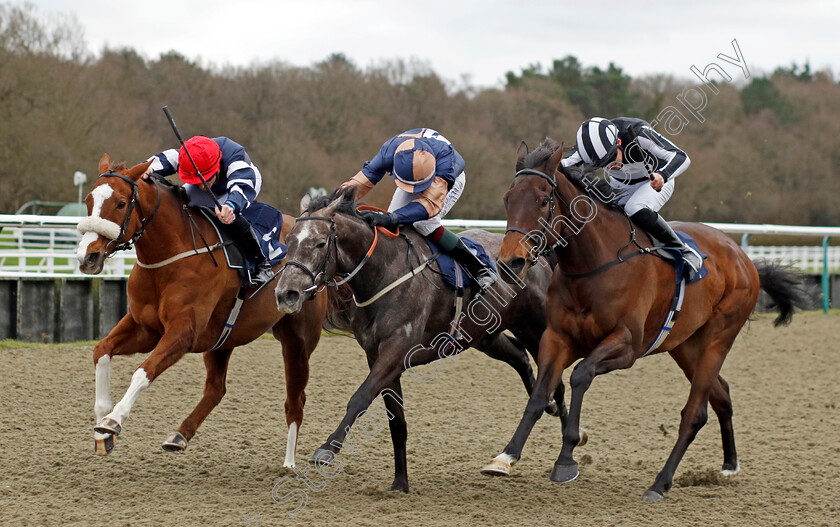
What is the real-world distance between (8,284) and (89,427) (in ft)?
8.90

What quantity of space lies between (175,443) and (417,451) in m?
1.51

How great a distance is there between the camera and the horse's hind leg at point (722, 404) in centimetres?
516

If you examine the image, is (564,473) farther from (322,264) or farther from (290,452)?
(290,452)

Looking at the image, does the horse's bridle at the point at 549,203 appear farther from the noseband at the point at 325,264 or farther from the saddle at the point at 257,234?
the saddle at the point at 257,234

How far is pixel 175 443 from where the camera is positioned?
4.83m

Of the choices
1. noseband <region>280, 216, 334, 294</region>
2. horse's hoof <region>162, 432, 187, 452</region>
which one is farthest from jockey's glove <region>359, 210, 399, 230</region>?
horse's hoof <region>162, 432, 187, 452</region>

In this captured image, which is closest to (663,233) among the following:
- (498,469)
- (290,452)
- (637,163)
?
(637,163)

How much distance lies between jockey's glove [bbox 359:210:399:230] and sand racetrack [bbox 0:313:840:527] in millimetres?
1233

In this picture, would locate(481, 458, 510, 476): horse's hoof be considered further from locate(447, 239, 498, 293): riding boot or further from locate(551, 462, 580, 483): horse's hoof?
locate(447, 239, 498, 293): riding boot

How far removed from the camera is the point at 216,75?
2661 centimetres

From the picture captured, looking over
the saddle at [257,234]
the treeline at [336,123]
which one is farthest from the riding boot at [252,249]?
the treeline at [336,123]

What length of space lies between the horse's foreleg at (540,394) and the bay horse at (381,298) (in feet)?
0.18

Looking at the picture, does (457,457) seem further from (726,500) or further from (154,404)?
(154,404)

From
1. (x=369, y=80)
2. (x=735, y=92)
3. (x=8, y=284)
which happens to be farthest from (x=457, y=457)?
(x=735, y=92)
